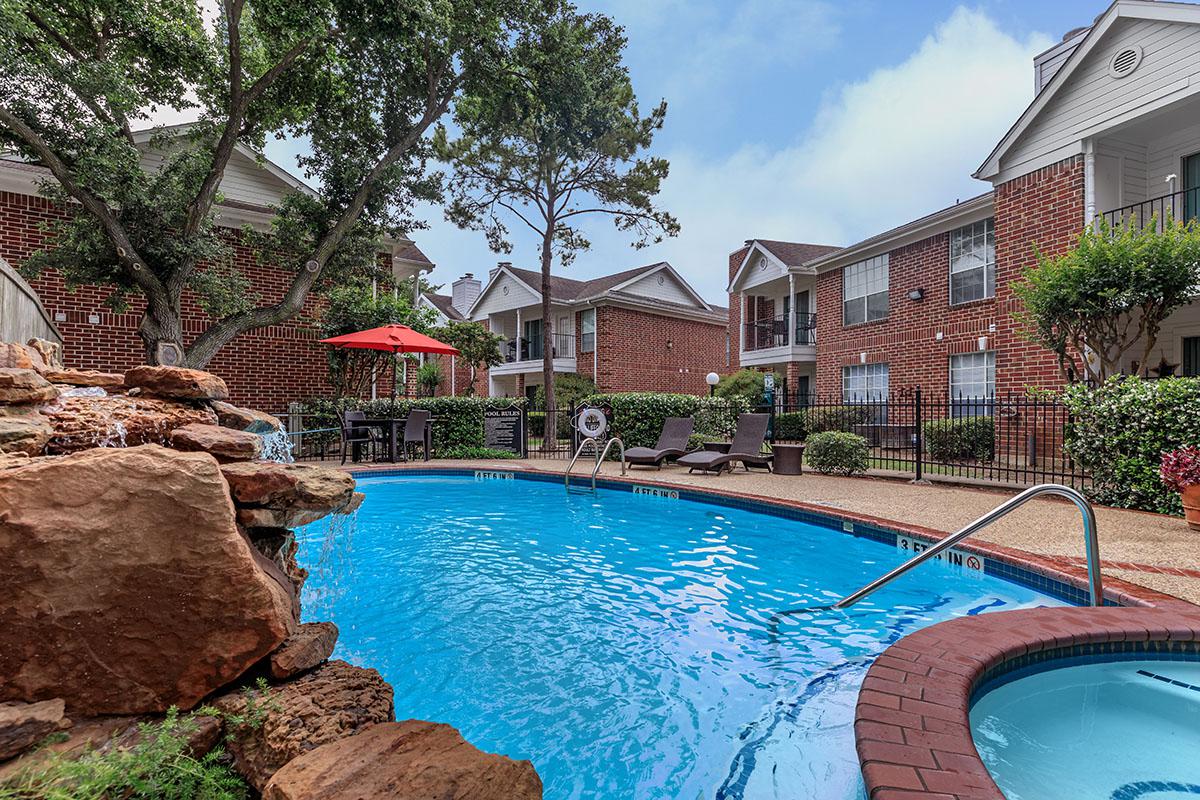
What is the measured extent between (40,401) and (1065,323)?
11021 mm

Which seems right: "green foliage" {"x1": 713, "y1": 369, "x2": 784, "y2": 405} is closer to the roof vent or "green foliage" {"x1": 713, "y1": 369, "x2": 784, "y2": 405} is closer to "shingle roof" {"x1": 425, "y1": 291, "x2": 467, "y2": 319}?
the roof vent

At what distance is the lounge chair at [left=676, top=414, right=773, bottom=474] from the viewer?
1026 cm

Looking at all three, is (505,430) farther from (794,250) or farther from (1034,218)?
(794,250)

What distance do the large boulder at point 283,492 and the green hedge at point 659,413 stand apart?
35.3 feet

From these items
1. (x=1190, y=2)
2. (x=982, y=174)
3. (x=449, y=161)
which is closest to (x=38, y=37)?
(x=449, y=161)

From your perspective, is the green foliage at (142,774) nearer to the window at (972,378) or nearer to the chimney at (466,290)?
the window at (972,378)

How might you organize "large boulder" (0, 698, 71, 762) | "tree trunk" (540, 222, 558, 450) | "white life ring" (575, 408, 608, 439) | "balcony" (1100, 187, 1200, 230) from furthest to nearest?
"tree trunk" (540, 222, 558, 450)
"white life ring" (575, 408, 608, 439)
"balcony" (1100, 187, 1200, 230)
"large boulder" (0, 698, 71, 762)

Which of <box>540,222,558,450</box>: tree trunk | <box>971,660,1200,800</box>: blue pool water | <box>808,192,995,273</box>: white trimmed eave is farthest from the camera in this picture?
<box>540,222,558,450</box>: tree trunk

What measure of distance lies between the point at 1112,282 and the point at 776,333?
1391 cm

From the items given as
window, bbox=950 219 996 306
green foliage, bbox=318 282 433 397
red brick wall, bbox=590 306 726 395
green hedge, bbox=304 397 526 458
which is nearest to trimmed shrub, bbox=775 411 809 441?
window, bbox=950 219 996 306

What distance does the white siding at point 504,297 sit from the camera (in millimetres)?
25078

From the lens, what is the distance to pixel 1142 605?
3.15m

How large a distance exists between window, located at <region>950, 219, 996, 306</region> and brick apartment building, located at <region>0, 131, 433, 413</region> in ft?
46.5

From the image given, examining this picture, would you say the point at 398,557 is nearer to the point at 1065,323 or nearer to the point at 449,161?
the point at 1065,323
